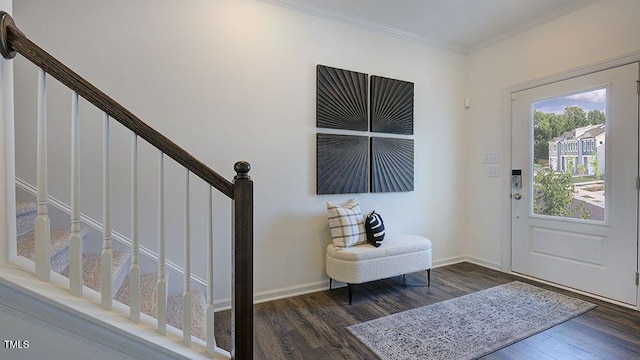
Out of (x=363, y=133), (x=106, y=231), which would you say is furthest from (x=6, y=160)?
(x=363, y=133)

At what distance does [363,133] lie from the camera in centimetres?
311

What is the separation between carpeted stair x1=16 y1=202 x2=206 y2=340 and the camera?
62.0 inches

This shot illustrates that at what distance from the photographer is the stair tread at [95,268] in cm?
158

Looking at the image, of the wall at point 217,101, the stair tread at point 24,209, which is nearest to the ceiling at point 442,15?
the wall at point 217,101

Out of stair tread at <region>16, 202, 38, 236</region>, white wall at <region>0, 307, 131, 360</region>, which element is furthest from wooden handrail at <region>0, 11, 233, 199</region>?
stair tread at <region>16, 202, 38, 236</region>

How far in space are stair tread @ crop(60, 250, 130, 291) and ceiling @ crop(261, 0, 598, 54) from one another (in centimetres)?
245

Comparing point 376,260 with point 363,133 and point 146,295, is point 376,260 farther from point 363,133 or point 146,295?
point 146,295

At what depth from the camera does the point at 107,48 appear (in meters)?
2.15

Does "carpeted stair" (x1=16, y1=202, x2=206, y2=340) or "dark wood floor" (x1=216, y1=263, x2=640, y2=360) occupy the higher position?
"carpeted stair" (x1=16, y1=202, x2=206, y2=340)

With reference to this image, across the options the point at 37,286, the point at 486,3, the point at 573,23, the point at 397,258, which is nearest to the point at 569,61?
the point at 573,23

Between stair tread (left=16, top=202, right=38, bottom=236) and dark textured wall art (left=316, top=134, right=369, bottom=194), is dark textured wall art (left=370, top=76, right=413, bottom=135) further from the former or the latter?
stair tread (left=16, top=202, right=38, bottom=236)

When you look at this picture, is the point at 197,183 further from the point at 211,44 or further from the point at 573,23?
the point at 573,23

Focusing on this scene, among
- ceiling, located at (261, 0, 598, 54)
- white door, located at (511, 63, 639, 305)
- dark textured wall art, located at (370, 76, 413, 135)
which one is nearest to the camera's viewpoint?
white door, located at (511, 63, 639, 305)

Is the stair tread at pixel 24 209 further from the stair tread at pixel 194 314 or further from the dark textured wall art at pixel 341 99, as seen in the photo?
the dark textured wall art at pixel 341 99
